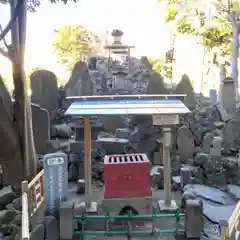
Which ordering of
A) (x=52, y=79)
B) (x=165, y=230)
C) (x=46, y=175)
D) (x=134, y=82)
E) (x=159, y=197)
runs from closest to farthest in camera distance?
(x=165, y=230) < (x=46, y=175) < (x=159, y=197) < (x=52, y=79) < (x=134, y=82)

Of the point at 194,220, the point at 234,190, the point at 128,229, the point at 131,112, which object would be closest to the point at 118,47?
the point at 234,190

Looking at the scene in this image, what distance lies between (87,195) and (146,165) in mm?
1314

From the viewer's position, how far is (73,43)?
2964 cm

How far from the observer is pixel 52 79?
41.1 ft

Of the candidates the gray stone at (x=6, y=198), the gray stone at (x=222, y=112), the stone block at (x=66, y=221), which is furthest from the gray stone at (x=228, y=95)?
the stone block at (x=66, y=221)

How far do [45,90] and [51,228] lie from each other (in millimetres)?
7487

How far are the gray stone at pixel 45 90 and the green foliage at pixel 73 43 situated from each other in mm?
17021

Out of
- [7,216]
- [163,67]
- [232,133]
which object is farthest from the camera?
[163,67]

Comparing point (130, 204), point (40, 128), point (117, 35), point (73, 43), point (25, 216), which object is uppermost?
point (73, 43)

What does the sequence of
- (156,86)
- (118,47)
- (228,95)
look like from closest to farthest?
1. (156,86)
2. (228,95)
3. (118,47)

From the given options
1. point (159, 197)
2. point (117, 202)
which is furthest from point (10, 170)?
point (159, 197)

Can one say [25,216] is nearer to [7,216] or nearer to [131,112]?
[7,216]

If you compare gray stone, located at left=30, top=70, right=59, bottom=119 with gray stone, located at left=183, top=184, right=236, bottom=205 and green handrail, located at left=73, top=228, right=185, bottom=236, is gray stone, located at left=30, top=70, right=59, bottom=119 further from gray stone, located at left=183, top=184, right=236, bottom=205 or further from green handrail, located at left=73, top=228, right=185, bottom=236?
green handrail, located at left=73, top=228, right=185, bottom=236

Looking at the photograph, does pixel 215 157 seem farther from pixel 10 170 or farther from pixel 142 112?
pixel 10 170
